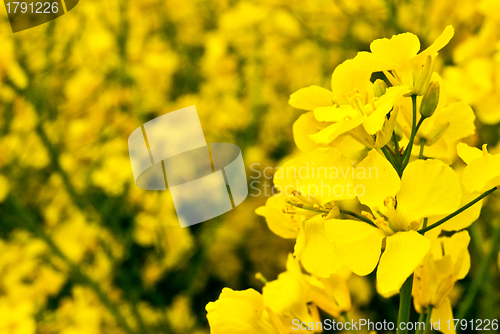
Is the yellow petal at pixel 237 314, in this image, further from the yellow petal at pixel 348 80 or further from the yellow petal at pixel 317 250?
the yellow petal at pixel 348 80

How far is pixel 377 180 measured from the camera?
0.30 meters

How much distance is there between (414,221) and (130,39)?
1.16m

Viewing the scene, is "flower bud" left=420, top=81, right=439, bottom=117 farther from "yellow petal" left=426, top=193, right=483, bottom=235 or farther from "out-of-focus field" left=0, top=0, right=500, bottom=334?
"out-of-focus field" left=0, top=0, right=500, bottom=334

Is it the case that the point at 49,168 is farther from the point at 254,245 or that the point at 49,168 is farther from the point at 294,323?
the point at 294,323

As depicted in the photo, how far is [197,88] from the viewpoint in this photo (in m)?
1.39

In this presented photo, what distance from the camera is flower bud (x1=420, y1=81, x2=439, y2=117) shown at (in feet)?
1.06

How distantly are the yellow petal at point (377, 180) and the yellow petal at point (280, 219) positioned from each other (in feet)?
0.21

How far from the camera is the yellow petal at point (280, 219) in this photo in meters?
0.35

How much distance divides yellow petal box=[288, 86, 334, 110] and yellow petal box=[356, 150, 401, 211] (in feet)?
0.21
